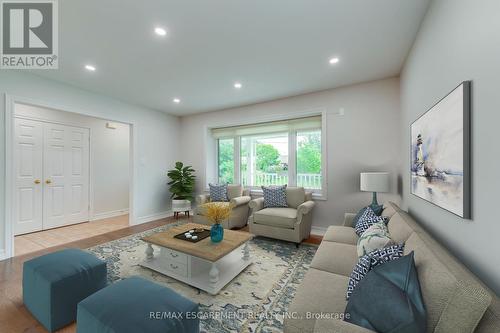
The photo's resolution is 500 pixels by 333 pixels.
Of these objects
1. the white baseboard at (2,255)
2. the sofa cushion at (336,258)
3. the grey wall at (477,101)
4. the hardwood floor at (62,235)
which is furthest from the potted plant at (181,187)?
the grey wall at (477,101)

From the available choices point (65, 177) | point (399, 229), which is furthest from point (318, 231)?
point (65, 177)

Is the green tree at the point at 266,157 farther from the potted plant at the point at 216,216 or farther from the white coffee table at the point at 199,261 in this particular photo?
the potted plant at the point at 216,216

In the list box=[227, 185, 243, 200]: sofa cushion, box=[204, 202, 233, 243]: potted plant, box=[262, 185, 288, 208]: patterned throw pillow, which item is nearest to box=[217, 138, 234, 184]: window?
box=[227, 185, 243, 200]: sofa cushion

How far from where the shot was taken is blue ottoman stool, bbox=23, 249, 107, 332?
1.56 metres

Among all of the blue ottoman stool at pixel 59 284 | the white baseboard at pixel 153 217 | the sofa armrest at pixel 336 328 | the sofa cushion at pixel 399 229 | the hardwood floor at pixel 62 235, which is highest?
the sofa cushion at pixel 399 229

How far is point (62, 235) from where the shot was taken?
3.72m

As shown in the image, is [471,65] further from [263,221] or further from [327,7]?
[263,221]

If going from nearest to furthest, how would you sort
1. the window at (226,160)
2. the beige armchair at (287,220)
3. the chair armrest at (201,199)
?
the beige armchair at (287,220) → the chair armrest at (201,199) → the window at (226,160)

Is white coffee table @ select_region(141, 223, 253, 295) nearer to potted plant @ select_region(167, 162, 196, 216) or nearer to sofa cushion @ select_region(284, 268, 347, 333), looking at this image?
sofa cushion @ select_region(284, 268, 347, 333)

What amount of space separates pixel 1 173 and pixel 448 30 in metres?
5.00

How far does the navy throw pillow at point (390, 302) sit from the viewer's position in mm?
815

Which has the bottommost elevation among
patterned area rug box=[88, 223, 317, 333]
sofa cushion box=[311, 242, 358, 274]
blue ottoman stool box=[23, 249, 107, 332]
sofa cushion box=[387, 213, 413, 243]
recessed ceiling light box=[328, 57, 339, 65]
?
patterned area rug box=[88, 223, 317, 333]

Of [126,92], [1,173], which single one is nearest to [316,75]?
[126,92]

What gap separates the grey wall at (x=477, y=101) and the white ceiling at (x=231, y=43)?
0.62 m
